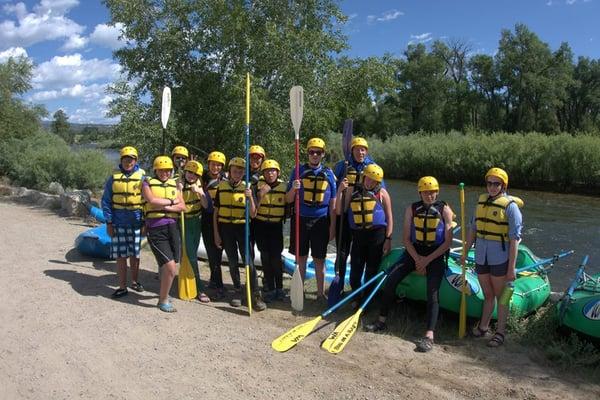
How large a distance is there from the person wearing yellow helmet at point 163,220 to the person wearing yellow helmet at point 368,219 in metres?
1.60

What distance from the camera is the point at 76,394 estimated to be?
327 cm

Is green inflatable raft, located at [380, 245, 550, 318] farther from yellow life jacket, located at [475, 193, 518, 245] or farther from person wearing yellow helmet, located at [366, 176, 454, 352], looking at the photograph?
yellow life jacket, located at [475, 193, 518, 245]

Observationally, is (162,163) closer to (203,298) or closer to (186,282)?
(186,282)

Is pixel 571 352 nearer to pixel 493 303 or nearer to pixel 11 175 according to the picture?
pixel 493 303

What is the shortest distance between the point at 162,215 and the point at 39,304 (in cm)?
144

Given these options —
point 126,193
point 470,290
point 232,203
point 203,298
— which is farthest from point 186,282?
point 470,290

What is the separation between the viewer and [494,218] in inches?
168

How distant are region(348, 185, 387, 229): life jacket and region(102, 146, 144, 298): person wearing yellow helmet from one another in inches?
84.8

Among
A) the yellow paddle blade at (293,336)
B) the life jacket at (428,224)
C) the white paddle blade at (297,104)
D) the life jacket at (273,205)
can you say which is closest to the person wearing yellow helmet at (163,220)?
the life jacket at (273,205)

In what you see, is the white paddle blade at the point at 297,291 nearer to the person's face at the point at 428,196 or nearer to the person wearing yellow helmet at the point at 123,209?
the person's face at the point at 428,196

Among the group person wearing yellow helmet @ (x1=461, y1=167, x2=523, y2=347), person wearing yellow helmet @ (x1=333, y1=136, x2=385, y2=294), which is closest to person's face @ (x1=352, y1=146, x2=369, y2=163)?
person wearing yellow helmet @ (x1=333, y1=136, x2=385, y2=294)

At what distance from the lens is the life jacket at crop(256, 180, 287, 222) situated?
16.7ft

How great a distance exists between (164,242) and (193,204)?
2.13ft

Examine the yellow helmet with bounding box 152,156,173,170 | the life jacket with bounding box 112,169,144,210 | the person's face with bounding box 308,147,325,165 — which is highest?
the person's face with bounding box 308,147,325,165
